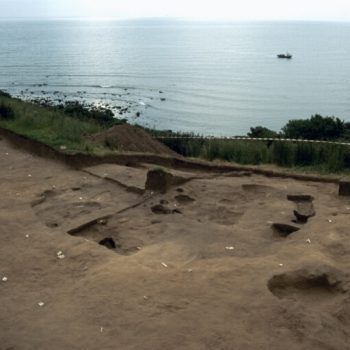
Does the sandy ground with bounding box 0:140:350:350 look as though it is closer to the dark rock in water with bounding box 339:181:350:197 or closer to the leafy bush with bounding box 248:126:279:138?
the dark rock in water with bounding box 339:181:350:197

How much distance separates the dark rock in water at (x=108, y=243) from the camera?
24.6ft

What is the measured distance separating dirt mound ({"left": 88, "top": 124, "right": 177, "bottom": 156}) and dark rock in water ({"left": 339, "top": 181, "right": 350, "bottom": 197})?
673cm

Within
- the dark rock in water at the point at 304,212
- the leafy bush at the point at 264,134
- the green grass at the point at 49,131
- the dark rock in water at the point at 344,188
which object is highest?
the green grass at the point at 49,131

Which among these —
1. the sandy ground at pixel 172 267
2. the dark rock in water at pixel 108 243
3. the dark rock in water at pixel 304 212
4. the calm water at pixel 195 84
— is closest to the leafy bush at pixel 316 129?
the calm water at pixel 195 84

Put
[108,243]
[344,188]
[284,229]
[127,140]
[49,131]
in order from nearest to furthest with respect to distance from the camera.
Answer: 1. [108,243]
2. [284,229]
3. [344,188]
4. [49,131]
5. [127,140]

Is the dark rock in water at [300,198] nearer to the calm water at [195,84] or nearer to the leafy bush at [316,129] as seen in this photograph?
the leafy bush at [316,129]

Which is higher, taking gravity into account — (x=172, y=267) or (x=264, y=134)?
(x=172, y=267)

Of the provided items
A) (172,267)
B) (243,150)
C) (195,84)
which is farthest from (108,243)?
(195,84)

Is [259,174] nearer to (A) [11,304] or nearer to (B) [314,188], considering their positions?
(B) [314,188]

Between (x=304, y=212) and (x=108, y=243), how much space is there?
3.03 m

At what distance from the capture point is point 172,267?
21.3 ft

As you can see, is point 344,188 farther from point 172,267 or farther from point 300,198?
point 172,267

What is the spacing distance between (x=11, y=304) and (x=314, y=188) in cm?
609

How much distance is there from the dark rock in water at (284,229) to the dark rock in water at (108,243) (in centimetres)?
233
